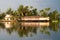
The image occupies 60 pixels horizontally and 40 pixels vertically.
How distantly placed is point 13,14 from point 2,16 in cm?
304

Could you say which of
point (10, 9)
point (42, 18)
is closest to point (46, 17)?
point (42, 18)

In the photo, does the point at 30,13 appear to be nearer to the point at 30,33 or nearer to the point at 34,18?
the point at 34,18

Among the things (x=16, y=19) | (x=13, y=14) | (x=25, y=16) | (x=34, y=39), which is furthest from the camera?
(x=13, y=14)

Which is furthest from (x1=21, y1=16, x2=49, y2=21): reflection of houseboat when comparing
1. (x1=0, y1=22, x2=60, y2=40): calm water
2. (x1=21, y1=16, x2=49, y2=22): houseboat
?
(x1=0, y1=22, x2=60, y2=40): calm water

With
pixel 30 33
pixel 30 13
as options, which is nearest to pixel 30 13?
pixel 30 13

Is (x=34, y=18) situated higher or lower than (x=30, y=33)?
lower

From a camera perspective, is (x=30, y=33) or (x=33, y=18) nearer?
(x=30, y=33)

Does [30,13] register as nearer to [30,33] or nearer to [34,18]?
[34,18]

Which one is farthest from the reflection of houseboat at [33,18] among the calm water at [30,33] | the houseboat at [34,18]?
the calm water at [30,33]

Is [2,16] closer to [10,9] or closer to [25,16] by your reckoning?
[10,9]

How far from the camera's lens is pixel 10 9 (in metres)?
51.1

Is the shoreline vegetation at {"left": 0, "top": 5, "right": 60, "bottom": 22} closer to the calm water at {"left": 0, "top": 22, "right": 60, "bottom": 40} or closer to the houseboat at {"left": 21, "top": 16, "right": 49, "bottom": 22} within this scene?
the houseboat at {"left": 21, "top": 16, "right": 49, "bottom": 22}

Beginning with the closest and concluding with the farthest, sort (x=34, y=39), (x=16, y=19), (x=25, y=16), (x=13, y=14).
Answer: (x=34, y=39) < (x=16, y=19) < (x=25, y=16) < (x=13, y=14)

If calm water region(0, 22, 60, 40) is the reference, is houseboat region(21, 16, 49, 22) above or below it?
below
